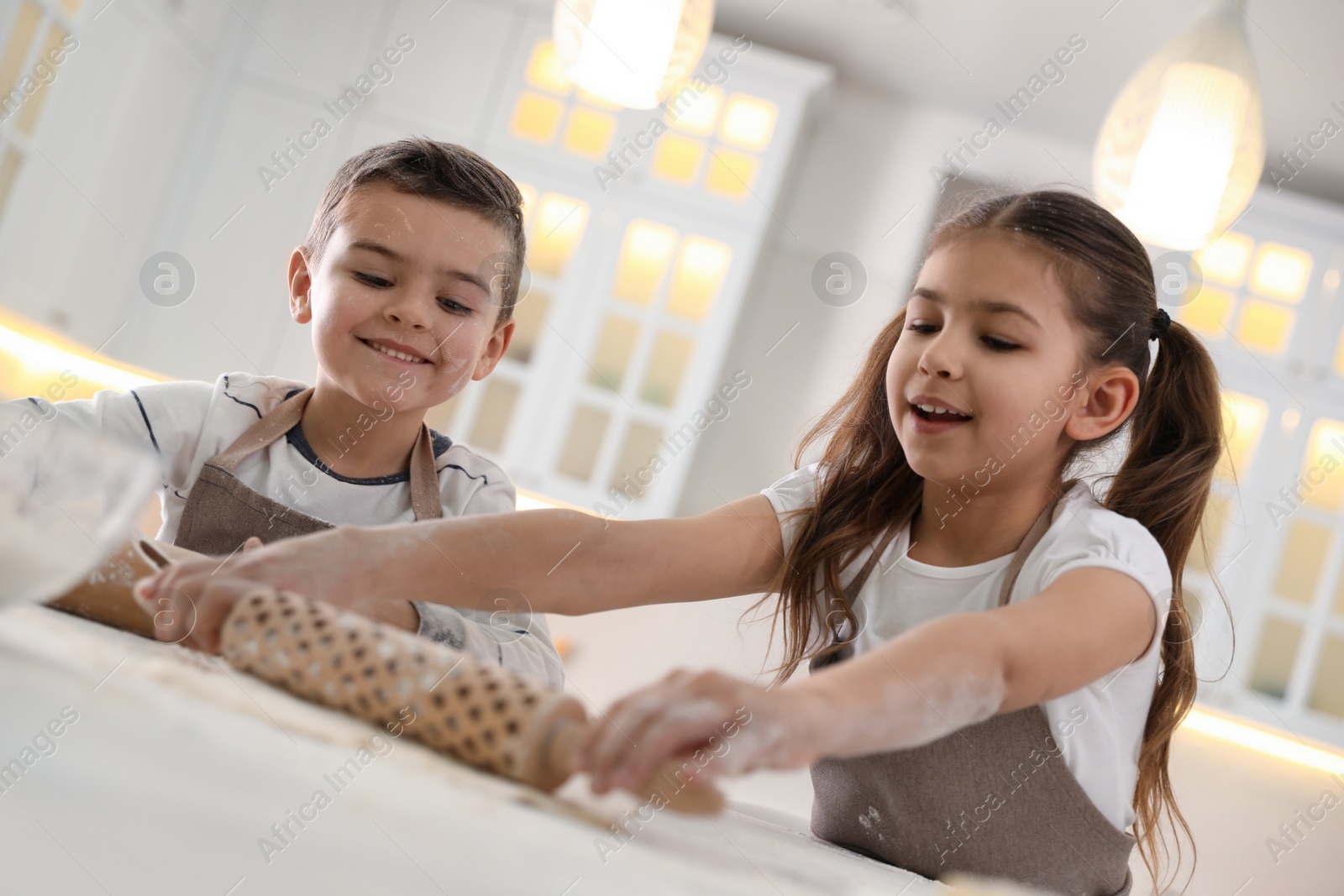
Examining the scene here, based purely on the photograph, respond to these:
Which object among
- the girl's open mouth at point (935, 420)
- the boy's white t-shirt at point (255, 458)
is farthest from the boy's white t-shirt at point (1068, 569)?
the boy's white t-shirt at point (255, 458)

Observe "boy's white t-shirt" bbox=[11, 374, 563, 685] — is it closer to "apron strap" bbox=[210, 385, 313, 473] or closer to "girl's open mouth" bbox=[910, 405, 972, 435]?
"apron strap" bbox=[210, 385, 313, 473]

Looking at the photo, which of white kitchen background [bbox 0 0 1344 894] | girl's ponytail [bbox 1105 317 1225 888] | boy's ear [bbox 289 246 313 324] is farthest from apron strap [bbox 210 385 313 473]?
white kitchen background [bbox 0 0 1344 894]

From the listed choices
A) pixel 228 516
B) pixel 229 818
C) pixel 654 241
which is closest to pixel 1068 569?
pixel 229 818

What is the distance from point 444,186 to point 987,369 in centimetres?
58

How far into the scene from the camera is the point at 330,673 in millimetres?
423

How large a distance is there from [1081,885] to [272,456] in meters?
0.80

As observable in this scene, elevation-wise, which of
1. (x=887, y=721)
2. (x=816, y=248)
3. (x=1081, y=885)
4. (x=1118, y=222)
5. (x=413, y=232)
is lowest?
(x=1081, y=885)

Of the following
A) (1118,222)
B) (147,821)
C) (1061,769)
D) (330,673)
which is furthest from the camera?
(1118,222)

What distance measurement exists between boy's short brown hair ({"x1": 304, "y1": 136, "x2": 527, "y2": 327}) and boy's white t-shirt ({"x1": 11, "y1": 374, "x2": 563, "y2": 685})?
178mm

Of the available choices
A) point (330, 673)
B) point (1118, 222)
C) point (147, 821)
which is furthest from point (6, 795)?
point (1118, 222)

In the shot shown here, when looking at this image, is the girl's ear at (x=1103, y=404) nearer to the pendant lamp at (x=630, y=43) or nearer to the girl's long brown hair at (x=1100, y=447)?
the girl's long brown hair at (x=1100, y=447)

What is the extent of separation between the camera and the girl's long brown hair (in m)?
0.90

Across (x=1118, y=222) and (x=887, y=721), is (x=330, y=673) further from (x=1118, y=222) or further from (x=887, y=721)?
(x=1118, y=222)

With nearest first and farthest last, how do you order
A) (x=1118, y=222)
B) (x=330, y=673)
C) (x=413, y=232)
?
(x=330, y=673), (x=1118, y=222), (x=413, y=232)
